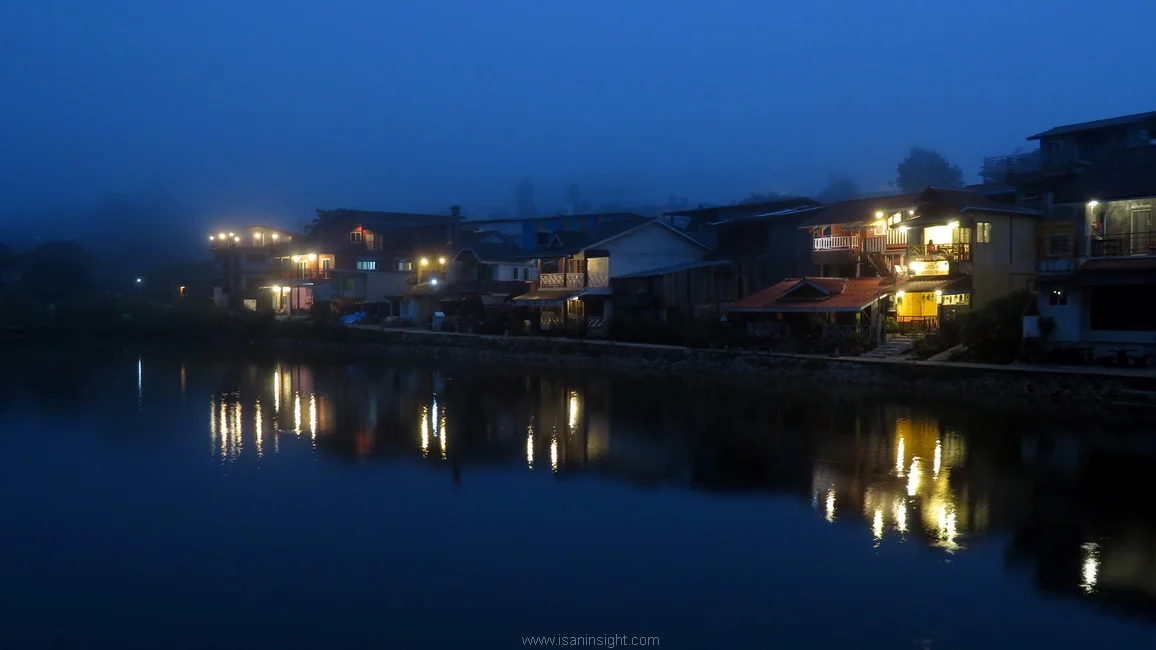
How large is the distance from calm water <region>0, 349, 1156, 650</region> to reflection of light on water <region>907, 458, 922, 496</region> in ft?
0.24

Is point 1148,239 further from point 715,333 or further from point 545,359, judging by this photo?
point 545,359

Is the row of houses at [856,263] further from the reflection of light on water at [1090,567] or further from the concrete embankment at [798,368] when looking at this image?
the reflection of light on water at [1090,567]

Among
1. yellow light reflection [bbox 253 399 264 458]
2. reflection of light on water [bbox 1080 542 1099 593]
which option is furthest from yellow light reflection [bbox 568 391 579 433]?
reflection of light on water [bbox 1080 542 1099 593]

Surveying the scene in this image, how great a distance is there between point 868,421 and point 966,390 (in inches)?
144

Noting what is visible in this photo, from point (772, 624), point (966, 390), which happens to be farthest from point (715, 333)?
point (772, 624)

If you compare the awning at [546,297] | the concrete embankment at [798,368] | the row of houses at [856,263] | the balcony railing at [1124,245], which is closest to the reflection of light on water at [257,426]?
the concrete embankment at [798,368]

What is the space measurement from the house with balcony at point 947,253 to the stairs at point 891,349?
71cm

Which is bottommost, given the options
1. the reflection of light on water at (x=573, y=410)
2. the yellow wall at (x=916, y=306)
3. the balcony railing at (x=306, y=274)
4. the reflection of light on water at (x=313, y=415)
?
the reflection of light on water at (x=313, y=415)

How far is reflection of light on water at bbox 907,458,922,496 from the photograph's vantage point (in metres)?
12.0

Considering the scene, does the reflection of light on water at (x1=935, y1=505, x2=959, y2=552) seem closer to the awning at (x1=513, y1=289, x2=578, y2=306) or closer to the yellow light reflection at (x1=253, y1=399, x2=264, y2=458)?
the yellow light reflection at (x1=253, y1=399, x2=264, y2=458)

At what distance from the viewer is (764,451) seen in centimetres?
1505

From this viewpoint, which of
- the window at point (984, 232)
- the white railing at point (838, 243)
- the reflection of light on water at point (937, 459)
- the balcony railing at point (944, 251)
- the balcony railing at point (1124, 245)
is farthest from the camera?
the white railing at point (838, 243)

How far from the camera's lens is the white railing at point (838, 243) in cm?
2734

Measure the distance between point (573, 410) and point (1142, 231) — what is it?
13.7m
